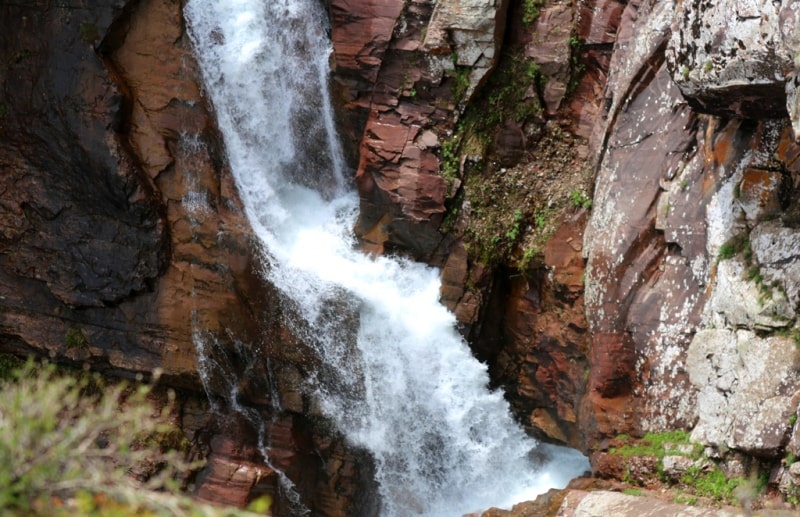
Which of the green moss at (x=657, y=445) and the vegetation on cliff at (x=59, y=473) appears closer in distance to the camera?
the vegetation on cliff at (x=59, y=473)

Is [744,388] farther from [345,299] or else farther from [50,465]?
[50,465]

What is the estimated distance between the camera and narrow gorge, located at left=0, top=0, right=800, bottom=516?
11.9m

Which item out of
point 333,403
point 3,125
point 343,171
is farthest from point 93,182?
point 333,403

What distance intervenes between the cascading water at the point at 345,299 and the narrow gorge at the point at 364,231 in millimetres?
39

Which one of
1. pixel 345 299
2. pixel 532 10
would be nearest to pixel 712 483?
pixel 345 299

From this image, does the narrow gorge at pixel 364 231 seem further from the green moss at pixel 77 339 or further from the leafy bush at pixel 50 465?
the leafy bush at pixel 50 465

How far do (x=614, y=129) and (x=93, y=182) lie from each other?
8.56m

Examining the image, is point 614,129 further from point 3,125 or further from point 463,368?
point 3,125

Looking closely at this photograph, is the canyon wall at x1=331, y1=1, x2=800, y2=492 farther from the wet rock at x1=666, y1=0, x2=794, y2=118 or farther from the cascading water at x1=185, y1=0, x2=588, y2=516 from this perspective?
the cascading water at x1=185, y1=0, x2=588, y2=516

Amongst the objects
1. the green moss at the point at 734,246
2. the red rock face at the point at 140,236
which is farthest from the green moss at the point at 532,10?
the red rock face at the point at 140,236

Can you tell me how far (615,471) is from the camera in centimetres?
1127

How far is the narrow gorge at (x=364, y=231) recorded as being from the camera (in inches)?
468

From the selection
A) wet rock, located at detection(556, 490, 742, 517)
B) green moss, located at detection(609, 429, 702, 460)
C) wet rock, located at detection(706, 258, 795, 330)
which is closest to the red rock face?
wet rock, located at detection(556, 490, 742, 517)

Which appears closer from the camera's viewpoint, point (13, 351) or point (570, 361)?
point (570, 361)
